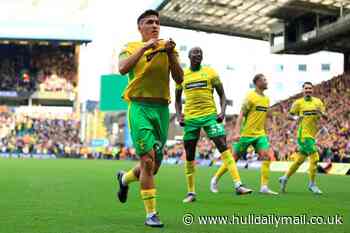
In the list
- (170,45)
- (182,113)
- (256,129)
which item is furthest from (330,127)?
(170,45)

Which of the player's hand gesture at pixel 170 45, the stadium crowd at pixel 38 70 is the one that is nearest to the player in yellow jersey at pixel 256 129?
the player's hand gesture at pixel 170 45

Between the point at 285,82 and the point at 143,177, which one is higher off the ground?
the point at 285,82

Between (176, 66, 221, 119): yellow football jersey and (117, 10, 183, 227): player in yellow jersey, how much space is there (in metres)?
3.37

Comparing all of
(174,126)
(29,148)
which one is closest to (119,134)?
(174,126)

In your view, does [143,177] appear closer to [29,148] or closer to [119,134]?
[29,148]

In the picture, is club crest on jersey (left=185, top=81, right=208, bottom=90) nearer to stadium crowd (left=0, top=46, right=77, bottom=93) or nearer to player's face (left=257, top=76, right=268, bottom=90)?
player's face (left=257, top=76, right=268, bottom=90)

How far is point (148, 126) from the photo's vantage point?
6133 mm

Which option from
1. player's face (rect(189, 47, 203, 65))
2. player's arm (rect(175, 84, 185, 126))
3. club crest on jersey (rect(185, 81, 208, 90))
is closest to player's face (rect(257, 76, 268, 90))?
club crest on jersey (rect(185, 81, 208, 90))

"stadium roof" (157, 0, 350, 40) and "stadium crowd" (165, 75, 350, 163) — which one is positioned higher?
"stadium roof" (157, 0, 350, 40)

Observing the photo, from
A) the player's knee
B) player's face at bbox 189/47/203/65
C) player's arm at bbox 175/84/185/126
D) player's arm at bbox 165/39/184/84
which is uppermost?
player's face at bbox 189/47/203/65

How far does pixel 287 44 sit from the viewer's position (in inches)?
1720

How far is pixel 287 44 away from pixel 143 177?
39.0 meters

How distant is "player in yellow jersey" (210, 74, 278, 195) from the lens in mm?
11602

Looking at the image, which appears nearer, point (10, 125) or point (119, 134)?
point (10, 125)
